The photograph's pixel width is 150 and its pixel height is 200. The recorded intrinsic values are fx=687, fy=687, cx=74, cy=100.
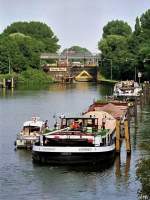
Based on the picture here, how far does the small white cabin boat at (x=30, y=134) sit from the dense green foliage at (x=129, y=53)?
82009 millimetres

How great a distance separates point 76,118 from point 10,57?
123 metres

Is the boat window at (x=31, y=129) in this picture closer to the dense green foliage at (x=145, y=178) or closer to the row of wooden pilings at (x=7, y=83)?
the dense green foliage at (x=145, y=178)

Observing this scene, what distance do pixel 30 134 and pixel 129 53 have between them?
109 metres

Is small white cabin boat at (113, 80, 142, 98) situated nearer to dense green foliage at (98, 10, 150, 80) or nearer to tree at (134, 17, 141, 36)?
dense green foliage at (98, 10, 150, 80)

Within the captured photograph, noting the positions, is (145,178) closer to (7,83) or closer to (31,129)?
(31,129)

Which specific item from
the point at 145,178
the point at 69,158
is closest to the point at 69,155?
the point at 69,158

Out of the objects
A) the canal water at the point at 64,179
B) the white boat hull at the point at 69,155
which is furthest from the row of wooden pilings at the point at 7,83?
the white boat hull at the point at 69,155

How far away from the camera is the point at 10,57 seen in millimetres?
167250

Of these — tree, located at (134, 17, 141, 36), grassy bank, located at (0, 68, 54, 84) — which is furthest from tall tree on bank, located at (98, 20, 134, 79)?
grassy bank, located at (0, 68, 54, 84)

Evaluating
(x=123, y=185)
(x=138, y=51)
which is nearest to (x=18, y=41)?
(x=138, y=51)

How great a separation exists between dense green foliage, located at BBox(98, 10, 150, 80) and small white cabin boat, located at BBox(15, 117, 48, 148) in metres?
82.0

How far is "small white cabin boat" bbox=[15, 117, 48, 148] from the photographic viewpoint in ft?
150

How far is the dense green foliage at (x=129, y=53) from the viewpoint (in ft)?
447

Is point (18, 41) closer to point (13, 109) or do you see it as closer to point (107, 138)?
point (13, 109)
